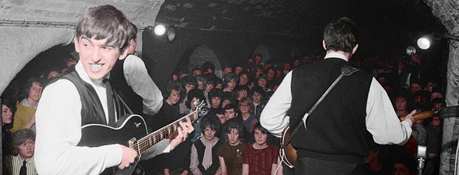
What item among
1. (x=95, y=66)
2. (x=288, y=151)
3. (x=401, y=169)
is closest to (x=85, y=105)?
(x=95, y=66)

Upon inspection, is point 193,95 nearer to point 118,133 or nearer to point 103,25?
point 118,133

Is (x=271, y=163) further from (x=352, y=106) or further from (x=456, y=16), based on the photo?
(x=456, y=16)

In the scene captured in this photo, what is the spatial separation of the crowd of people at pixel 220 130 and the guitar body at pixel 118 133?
33 centimetres

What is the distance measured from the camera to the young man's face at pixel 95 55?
350 cm

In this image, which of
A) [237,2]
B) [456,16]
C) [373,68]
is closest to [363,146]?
[456,16]

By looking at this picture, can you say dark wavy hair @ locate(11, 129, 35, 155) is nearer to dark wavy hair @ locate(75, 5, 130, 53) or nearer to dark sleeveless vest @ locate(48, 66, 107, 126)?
dark sleeveless vest @ locate(48, 66, 107, 126)

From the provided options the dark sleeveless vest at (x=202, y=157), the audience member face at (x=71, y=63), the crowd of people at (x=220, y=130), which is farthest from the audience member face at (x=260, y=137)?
the audience member face at (x=71, y=63)

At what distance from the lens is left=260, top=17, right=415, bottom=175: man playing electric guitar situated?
3.16m

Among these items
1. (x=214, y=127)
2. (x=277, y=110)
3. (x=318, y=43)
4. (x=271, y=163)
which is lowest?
(x=271, y=163)

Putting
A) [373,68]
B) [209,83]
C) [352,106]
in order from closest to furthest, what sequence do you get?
[352,106] → [209,83] → [373,68]

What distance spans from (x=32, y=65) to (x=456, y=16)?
159 inches

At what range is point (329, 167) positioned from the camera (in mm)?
3303

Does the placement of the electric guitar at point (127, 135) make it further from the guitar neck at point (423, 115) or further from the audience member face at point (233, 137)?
the guitar neck at point (423, 115)

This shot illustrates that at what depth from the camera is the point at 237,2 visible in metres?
6.56
